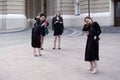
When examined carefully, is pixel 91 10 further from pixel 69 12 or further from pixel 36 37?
pixel 36 37

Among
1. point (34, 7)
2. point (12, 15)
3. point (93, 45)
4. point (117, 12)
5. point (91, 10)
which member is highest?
point (34, 7)

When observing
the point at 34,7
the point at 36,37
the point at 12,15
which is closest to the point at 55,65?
the point at 36,37

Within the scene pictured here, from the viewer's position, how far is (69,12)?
1606 inches

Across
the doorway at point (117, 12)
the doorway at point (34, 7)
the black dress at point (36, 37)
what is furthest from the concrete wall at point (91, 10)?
the black dress at point (36, 37)

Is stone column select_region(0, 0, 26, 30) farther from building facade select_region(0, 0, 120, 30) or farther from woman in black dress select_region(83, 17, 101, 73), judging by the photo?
woman in black dress select_region(83, 17, 101, 73)

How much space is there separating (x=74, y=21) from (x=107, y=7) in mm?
5460

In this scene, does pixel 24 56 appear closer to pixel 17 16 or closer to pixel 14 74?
pixel 14 74

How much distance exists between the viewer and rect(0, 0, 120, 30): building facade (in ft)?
118

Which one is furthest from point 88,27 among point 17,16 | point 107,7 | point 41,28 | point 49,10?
point 49,10

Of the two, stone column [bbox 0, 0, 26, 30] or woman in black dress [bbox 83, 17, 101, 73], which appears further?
stone column [bbox 0, 0, 26, 30]

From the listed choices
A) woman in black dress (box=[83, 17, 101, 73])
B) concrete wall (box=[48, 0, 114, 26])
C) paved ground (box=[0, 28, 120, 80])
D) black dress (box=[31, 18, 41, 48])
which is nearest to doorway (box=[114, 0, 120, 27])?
concrete wall (box=[48, 0, 114, 26])

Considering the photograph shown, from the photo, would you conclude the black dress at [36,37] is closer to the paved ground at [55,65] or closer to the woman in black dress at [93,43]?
the paved ground at [55,65]

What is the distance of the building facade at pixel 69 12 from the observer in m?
35.9

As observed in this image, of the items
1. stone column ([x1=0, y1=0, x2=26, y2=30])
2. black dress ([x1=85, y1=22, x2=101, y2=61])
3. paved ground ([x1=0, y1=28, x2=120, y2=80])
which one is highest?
stone column ([x1=0, y1=0, x2=26, y2=30])
